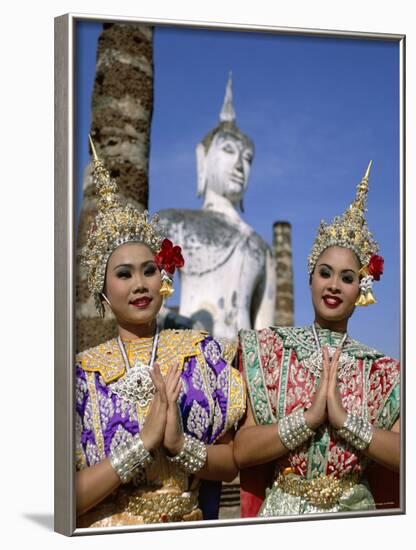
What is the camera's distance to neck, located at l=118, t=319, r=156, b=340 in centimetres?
637

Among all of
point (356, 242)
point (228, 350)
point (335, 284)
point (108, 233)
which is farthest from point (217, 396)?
point (356, 242)

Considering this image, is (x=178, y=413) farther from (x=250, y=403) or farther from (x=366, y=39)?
(x=366, y=39)

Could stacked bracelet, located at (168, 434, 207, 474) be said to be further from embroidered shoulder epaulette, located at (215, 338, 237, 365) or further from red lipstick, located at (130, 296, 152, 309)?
red lipstick, located at (130, 296, 152, 309)

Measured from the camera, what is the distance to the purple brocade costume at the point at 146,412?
620 cm

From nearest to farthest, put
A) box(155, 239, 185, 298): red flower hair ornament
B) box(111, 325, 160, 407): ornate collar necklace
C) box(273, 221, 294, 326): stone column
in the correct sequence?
box(111, 325, 160, 407): ornate collar necklace → box(155, 239, 185, 298): red flower hair ornament → box(273, 221, 294, 326): stone column

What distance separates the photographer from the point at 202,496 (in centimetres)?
649

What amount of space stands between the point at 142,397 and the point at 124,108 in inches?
77.0

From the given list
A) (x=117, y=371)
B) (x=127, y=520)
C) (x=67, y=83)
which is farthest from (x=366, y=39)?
(x=127, y=520)

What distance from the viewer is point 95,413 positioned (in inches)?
244

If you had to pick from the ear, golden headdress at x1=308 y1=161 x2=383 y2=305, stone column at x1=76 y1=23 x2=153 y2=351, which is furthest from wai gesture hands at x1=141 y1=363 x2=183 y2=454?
the ear

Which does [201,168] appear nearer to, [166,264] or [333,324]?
[333,324]

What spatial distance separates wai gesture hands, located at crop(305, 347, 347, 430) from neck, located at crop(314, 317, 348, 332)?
210 mm

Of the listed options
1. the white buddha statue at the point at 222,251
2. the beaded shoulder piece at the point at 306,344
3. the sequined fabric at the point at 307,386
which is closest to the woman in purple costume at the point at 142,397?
the sequined fabric at the point at 307,386

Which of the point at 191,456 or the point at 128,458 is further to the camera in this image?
the point at 191,456
